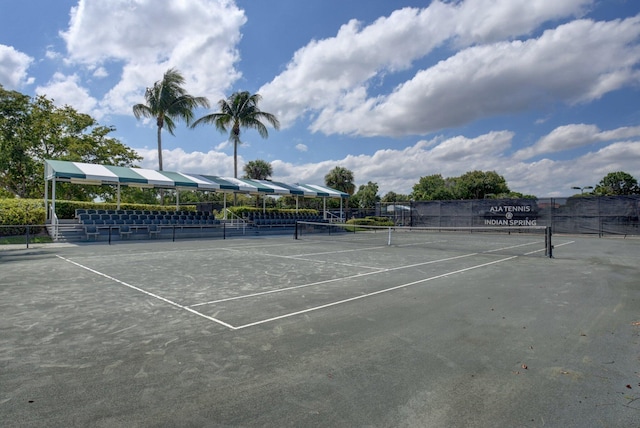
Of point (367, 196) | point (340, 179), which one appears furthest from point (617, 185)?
point (340, 179)

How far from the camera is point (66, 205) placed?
25781 millimetres

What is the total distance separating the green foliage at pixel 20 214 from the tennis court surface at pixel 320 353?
1648 cm

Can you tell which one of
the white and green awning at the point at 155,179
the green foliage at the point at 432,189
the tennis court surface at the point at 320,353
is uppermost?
the green foliage at the point at 432,189

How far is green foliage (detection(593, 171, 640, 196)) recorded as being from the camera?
229 ft

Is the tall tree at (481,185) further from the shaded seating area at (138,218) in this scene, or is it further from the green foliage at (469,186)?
the shaded seating area at (138,218)

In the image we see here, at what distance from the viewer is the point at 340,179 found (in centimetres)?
5556

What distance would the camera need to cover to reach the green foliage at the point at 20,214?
2094cm

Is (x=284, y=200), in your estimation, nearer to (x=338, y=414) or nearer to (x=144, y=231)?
(x=144, y=231)

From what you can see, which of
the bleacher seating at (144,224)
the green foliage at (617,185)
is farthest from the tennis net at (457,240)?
the green foliage at (617,185)

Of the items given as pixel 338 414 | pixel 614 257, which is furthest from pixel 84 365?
pixel 614 257

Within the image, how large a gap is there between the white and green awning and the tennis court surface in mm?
15810

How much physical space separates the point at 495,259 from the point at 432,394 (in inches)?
434

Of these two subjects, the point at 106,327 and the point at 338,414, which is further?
the point at 106,327

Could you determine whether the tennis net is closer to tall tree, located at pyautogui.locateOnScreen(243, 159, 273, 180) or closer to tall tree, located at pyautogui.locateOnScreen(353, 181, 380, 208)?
tall tree, located at pyautogui.locateOnScreen(243, 159, 273, 180)
